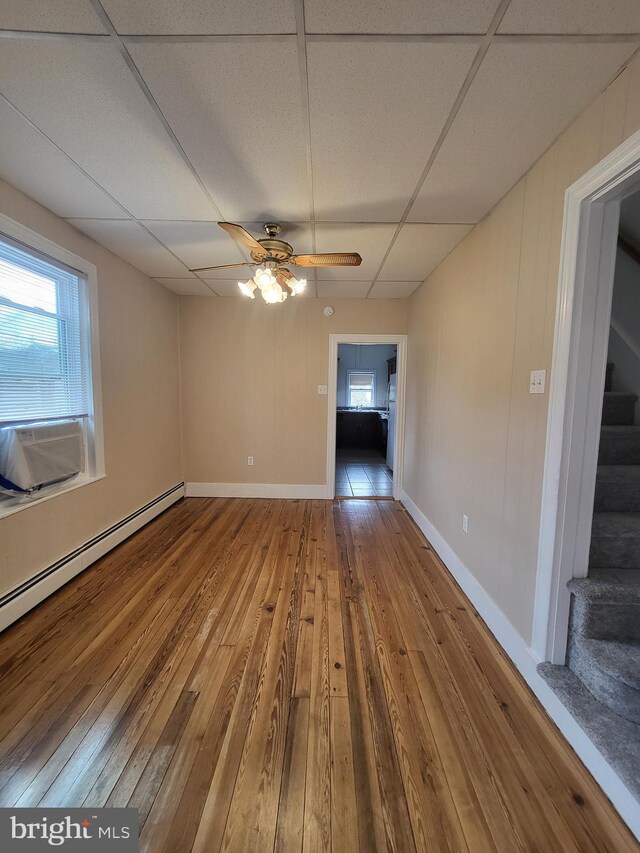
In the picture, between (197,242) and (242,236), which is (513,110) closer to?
(242,236)

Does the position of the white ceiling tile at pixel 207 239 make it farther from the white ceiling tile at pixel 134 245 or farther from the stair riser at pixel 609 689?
the stair riser at pixel 609 689

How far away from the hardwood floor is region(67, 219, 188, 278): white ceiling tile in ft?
8.49

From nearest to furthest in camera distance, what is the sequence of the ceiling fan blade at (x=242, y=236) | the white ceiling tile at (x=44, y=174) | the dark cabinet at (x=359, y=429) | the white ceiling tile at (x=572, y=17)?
the white ceiling tile at (x=572, y=17), the white ceiling tile at (x=44, y=174), the ceiling fan blade at (x=242, y=236), the dark cabinet at (x=359, y=429)

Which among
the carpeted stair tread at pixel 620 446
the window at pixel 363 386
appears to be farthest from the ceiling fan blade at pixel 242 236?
the window at pixel 363 386

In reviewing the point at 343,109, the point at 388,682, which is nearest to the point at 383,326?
the point at 343,109

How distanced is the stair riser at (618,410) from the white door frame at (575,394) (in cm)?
124

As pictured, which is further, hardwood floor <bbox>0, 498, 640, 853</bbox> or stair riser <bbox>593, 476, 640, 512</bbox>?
stair riser <bbox>593, 476, 640, 512</bbox>

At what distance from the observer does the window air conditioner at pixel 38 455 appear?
1.89 metres

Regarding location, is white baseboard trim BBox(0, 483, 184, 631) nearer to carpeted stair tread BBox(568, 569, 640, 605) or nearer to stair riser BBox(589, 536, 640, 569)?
carpeted stair tread BBox(568, 569, 640, 605)

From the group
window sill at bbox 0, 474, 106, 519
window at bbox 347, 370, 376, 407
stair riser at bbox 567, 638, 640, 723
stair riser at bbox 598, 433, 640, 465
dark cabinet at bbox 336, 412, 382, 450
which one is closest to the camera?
stair riser at bbox 567, 638, 640, 723

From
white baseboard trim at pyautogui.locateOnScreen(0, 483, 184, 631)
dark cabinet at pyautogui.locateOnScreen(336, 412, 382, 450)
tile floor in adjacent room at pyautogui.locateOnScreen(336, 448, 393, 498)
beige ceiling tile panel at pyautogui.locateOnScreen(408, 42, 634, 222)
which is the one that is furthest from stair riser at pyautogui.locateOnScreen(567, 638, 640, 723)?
dark cabinet at pyautogui.locateOnScreen(336, 412, 382, 450)

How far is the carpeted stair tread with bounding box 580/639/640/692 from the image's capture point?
1.23 meters

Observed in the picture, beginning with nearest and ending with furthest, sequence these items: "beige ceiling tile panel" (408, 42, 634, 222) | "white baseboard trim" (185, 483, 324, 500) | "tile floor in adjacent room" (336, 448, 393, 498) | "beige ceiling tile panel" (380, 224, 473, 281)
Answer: "beige ceiling tile panel" (408, 42, 634, 222) → "beige ceiling tile panel" (380, 224, 473, 281) → "white baseboard trim" (185, 483, 324, 500) → "tile floor in adjacent room" (336, 448, 393, 498)

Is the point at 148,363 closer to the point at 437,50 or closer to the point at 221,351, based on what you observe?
the point at 221,351
